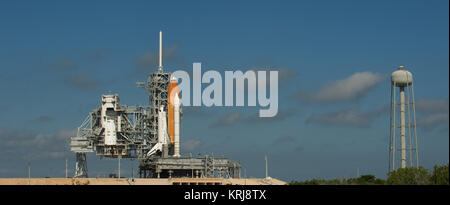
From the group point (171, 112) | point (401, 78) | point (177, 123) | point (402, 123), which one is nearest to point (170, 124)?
point (177, 123)

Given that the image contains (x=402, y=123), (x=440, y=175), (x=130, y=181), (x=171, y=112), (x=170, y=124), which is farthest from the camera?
(x=170, y=124)

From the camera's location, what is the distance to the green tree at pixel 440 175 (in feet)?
429

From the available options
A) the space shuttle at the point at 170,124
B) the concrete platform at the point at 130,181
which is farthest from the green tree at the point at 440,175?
the space shuttle at the point at 170,124

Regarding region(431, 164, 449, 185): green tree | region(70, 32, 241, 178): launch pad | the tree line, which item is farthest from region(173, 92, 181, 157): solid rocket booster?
region(431, 164, 449, 185): green tree

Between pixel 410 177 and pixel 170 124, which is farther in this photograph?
pixel 170 124

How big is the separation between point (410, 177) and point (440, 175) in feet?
15.0

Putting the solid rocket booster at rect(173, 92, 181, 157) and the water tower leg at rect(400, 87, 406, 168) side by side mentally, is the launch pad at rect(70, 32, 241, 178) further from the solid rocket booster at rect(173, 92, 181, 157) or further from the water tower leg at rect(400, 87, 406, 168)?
the water tower leg at rect(400, 87, 406, 168)

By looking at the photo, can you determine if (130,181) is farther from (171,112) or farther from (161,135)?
(171,112)

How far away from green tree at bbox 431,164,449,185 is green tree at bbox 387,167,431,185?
0.87m

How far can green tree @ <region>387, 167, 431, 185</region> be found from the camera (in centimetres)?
13312

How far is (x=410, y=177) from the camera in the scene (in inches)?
5285
